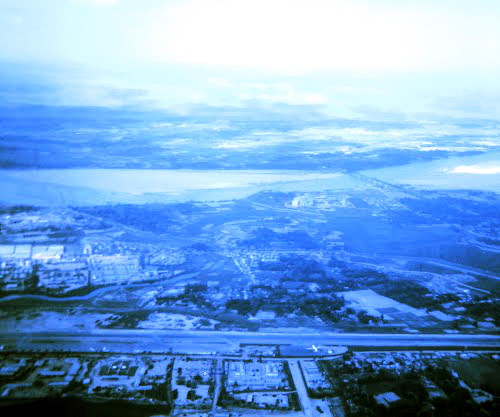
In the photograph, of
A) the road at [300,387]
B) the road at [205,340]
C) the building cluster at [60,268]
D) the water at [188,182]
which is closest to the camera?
the road at [300,387]

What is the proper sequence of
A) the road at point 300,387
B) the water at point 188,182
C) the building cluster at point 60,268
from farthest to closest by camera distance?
the water at point 188,182
the building cluster at point 60,268
the road at point 300,387

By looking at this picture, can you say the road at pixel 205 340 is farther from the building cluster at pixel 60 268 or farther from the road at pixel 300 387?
the building cluster at pixel 60 268

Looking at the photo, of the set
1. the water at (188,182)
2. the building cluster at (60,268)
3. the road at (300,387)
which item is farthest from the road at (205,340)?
the water at (188,182)

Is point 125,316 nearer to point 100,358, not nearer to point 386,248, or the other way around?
point 100,358

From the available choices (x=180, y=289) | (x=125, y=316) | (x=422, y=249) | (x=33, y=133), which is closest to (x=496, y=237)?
(x=422, y=249)

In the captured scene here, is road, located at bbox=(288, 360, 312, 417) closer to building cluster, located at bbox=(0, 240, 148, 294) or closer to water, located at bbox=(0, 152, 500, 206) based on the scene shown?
building cluster, located at bbox=(0, 240, 148, 294)

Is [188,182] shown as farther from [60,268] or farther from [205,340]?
[205,340]

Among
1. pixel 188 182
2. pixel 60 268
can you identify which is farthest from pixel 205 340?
pixel 188 182

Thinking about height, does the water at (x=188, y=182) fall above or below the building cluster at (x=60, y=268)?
above

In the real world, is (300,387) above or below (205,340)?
below
